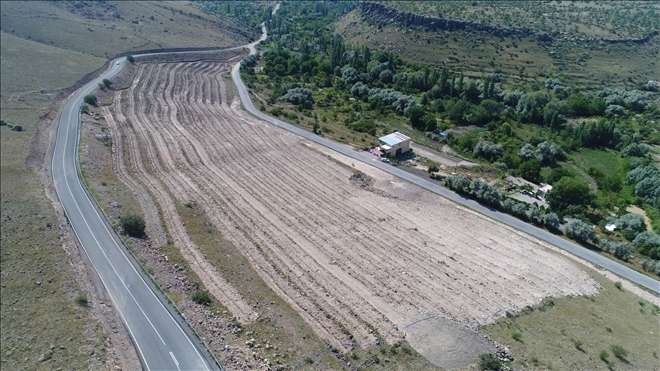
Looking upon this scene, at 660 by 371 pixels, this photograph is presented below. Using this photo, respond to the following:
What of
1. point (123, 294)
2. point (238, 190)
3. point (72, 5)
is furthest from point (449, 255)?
point (72, 5)

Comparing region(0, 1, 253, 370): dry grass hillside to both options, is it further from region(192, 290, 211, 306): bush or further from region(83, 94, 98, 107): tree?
region(192, 290, 211, 306): bush

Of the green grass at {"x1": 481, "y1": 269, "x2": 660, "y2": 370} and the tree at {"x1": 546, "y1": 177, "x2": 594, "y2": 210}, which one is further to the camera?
the tree at {"x1": 546, "y1": 177, "x2": 594, "y2": 210}

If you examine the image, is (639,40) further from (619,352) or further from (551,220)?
(619,352)

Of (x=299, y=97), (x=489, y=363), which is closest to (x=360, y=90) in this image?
(x=299, y=97)

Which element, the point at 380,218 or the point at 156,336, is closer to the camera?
the point at 156,336

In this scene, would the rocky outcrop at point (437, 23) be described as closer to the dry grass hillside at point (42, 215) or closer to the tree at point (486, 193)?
the dry grass hillside at point (42, 215)

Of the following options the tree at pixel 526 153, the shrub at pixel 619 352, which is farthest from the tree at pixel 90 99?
the shrub at pixel 619 352

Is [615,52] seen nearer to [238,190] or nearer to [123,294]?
[238,190]

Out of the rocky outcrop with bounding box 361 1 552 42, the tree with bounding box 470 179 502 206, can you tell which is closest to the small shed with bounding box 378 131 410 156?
the tree with bounding box 470 179 502 206
